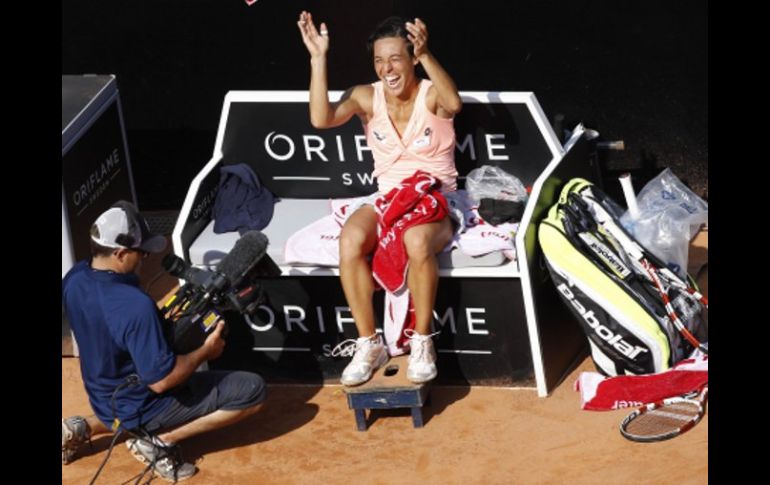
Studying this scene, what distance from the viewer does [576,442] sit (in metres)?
7.29

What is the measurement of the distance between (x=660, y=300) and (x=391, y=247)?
1340 mm

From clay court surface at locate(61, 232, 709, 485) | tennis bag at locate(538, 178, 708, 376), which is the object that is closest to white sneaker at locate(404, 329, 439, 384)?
clay court surface at locate(61, 232, 709, 485)

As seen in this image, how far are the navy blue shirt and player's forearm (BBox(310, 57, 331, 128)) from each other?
54.3 inches

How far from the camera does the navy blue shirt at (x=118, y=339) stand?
689 cm

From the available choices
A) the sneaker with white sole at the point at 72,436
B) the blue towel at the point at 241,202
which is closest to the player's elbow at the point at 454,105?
the blue towel at the point at 241,202

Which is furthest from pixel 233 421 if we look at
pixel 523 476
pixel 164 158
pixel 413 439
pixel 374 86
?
pixel 164 158

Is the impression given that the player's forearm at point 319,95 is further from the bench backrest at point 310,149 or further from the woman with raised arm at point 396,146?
the bench backrest at point 310,149

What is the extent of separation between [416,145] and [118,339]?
6.23ft

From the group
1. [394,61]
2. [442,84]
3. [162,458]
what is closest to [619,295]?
[442,84]

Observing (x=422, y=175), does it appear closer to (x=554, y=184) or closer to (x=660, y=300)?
(x=554, y=184)

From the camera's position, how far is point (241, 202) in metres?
8.40

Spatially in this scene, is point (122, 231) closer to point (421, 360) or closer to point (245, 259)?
point (245, 259)

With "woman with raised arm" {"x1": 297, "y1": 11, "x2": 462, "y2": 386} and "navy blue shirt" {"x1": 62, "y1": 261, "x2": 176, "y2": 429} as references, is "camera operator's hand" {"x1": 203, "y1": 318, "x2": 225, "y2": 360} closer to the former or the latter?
"navy blue shirt" {"x1": 62, "y1": 261, "x2": 176, "y2": 429}

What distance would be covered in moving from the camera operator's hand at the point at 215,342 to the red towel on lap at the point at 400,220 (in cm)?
92
